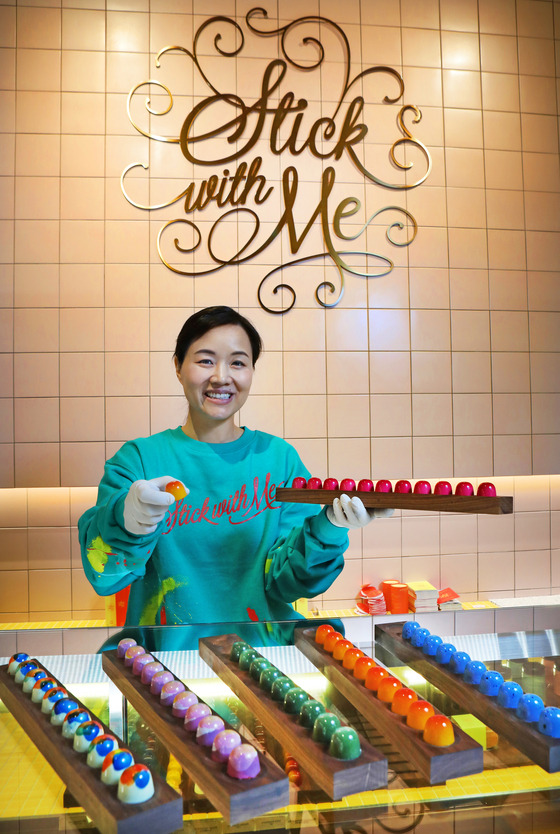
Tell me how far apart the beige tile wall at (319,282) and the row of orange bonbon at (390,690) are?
2149 millimetres

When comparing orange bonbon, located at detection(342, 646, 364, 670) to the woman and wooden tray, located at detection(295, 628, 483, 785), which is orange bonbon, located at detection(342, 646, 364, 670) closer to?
wooden tray, located at detection(295, 628, 483, 785)

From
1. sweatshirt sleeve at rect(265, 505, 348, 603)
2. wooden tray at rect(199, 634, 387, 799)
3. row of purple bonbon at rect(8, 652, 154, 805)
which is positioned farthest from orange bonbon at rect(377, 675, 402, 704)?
sweatshirt sleeve at rect(265, 505, 348, 603)

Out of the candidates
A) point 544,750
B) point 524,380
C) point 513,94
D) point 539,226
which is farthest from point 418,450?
point 544,750

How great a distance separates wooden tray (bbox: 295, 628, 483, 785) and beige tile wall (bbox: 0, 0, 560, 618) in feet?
7.57

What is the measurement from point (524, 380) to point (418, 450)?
68 cm

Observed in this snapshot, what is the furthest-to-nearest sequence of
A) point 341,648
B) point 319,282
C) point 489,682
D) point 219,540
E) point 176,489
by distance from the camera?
point 319,282 → point 219,540 → point 176,489 → point 341,648 → point 489,682

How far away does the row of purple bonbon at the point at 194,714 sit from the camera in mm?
645

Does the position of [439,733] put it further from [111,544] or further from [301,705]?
[111,544]

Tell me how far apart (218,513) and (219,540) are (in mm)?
68

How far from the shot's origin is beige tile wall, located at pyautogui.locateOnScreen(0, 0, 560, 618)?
3047 millimetres

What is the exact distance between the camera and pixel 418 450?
324cm

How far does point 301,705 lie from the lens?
774 millimetres

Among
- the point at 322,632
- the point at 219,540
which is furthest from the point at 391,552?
the point at 322,632

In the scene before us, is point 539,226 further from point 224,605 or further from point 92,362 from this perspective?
point 224,605
